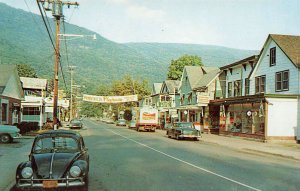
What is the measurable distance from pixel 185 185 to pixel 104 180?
2506 millimetres

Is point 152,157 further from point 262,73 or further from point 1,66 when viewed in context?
point 1,66

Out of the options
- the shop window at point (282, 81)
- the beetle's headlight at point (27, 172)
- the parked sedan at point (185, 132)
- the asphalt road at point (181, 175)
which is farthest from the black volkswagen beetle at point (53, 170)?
the shop window at point (282, 81)

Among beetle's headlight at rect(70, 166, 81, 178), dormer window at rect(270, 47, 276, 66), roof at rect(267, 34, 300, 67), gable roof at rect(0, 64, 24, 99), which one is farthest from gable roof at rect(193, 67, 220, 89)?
beetle's headlight at rect(70, 166, 81, 178)

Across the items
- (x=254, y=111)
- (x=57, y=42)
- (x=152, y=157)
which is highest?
(x=57, y=42)

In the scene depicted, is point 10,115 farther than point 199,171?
Yes

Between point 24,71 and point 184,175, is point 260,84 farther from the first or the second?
point 24,71

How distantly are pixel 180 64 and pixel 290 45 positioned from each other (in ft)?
172

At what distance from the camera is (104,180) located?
11.5 meters

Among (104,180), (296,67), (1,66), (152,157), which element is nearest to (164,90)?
(1,66)

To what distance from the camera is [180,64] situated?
84.3m

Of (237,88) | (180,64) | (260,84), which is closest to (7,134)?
(260,84)

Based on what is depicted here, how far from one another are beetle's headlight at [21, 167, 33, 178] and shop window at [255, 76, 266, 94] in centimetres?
2894

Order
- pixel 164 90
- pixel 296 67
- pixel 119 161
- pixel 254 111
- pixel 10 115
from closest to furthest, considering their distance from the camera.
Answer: pixel 119 161
pixel 296 67
pixel 254 111
pixel 10 115
pixel 164 90

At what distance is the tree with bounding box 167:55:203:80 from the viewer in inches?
3253
